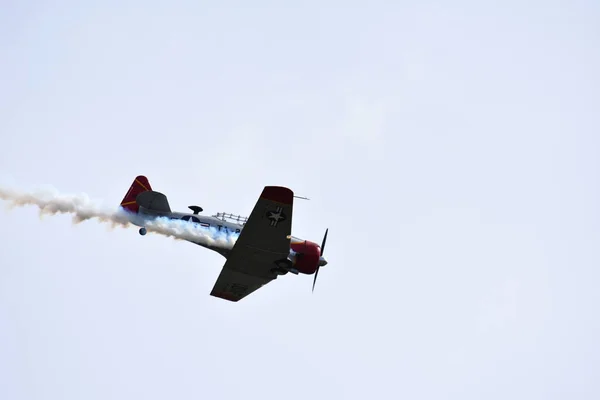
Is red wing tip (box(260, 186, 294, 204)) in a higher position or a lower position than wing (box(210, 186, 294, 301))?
higher

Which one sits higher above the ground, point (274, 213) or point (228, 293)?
point (274, 213)

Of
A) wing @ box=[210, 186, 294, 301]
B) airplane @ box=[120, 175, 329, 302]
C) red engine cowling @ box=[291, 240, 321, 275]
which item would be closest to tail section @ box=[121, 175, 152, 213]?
airplane @ box=[120, 175, 329, 302]

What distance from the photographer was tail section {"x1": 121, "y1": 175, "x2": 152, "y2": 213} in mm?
30406

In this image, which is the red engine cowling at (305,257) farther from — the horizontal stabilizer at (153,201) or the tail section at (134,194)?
the tail section at (134,194)

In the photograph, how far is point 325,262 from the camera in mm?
32625

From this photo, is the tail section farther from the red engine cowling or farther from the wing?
the red engine cowling

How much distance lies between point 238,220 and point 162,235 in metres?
2.36

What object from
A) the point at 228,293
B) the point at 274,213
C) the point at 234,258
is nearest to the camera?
the point at 274,213

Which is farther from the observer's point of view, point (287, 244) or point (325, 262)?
point (325, 262)

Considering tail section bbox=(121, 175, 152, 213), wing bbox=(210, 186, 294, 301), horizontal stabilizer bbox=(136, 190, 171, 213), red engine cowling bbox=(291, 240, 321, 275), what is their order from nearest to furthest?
wing bbox=(210, 186, 294, 301), horizontal stabilizer bbox=(136, 190, 171, 213), tail section bbox=(121, 175, 152, 213), red engine cowling bbox=(291, 240, 321, 275)

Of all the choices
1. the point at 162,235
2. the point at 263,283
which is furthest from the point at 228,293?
the point at 162,235

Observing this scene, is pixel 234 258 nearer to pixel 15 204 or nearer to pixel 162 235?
pixel 162 235

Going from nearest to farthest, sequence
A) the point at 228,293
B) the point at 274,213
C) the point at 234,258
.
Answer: the point at 274,213
the point at 234,258
the point at 228,293

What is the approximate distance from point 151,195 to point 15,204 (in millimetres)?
3719
